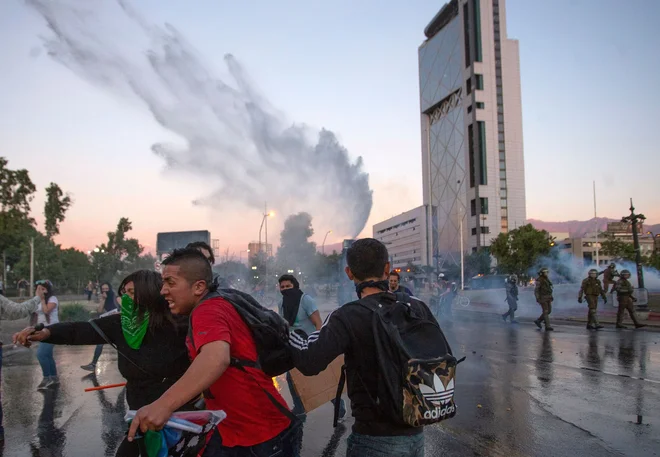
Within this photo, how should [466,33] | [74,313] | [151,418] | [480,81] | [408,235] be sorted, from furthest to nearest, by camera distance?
[408,235] < [466,33] < [480,81] < [74,313] < [151,418]

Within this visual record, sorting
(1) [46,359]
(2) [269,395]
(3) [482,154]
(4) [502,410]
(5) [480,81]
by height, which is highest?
(5) [480,81]

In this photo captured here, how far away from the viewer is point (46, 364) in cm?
830

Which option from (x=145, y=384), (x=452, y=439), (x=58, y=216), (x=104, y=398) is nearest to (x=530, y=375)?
A: (x=452, y=439)

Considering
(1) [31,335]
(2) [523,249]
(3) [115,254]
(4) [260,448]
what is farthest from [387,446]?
(3) [115,254]

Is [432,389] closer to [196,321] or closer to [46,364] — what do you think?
[196,321]

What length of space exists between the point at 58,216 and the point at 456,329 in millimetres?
60188

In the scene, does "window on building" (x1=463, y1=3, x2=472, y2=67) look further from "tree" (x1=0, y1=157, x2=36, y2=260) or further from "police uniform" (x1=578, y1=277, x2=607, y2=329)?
"police uniform" (x1=578, y1=277, x2=607, y2=329)

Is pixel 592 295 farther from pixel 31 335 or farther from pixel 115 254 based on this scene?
pixel 115 254

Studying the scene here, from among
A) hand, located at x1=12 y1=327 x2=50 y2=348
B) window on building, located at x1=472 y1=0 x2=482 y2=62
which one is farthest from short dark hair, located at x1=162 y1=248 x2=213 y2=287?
window on building, located at x1=472 y1=0 x2=482 y2=62

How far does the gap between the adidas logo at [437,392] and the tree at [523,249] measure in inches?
2421

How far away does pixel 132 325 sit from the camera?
3.15 metres

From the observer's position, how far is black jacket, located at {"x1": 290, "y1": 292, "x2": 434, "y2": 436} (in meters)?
2.25

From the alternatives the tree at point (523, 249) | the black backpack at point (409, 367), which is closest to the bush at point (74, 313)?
the black backpack at point (409, 367)

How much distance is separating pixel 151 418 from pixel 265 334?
598mm
